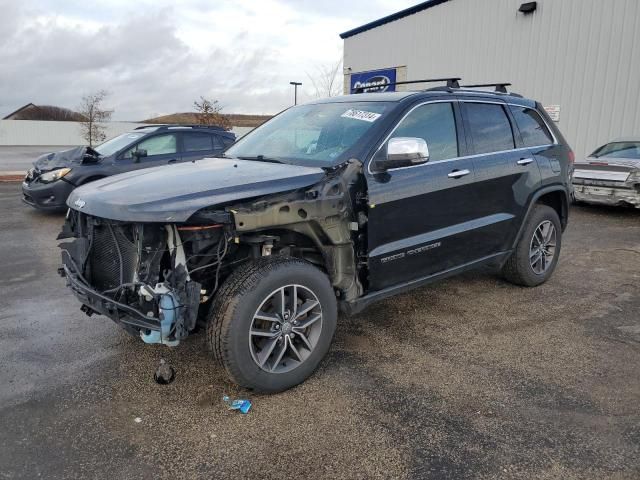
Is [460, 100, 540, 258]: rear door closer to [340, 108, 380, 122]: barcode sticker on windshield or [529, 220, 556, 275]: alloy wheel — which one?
[529, 220, 556, 275]: alloy wheel

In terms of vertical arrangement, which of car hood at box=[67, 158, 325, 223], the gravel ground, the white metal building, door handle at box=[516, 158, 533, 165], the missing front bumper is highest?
the white metal building

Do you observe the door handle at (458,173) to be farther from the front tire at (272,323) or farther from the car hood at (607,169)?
the car hood at (607,169)

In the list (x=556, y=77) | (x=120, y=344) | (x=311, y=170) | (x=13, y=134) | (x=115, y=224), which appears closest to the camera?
(x=115, y=224)

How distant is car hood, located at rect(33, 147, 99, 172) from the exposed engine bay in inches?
228

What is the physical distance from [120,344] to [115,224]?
1238mm

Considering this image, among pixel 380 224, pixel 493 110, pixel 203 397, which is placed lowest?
pixel 203 397

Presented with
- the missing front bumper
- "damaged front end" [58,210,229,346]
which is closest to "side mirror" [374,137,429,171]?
"damaged front end" [58,210,229,346]

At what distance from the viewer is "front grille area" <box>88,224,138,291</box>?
3.19m

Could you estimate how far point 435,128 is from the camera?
409cm

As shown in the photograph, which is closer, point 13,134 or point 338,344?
point 338,344

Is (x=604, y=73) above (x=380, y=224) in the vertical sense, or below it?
above

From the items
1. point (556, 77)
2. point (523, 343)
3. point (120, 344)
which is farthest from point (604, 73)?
point (120, 344)

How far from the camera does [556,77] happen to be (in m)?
13.6

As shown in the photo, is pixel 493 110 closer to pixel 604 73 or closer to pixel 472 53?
pixel 604 73
